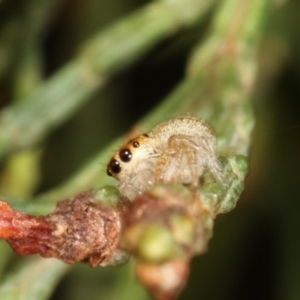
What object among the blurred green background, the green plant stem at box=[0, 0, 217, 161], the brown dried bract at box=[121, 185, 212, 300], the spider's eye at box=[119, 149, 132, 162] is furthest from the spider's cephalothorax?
the blurred green background

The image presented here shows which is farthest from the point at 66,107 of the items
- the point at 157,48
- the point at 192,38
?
the point at 192,38

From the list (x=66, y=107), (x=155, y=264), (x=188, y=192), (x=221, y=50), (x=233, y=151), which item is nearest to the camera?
(x=155, y=264)

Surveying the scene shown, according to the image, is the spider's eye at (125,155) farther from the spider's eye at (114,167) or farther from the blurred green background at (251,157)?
the blurred green background at (251,157)

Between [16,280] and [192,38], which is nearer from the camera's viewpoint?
[16,280]

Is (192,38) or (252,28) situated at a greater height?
(192,38)

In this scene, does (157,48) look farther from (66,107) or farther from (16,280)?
(16,280)

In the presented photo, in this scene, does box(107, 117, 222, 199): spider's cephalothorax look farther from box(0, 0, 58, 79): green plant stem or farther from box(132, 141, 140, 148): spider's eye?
box(0, 0, 58, 79): green plant stem

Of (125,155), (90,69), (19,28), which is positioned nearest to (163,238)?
(125,155)
